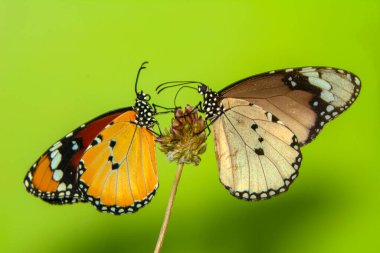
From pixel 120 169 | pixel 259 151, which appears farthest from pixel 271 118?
pixel 120 169

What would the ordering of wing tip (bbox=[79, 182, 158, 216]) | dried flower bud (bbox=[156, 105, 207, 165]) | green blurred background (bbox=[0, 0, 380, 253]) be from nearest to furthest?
dried flower bud (bbox=[156, 105, 207, 165]) < wing tip (bbox=[79, 182, 158, 216]) < green blurred background (bbox=[0, 0, 380, 253])

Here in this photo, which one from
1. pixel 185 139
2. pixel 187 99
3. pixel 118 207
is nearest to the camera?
pixel 185 139

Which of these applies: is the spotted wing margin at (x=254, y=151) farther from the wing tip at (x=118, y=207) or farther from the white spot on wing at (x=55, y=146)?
the white spot on wing at (x=55, y=146)

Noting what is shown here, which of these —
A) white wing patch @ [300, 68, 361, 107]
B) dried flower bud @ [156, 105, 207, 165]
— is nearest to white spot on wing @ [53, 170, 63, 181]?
dried flower bud @ [156, 105, 207, 165]

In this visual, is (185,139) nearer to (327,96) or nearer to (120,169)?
(120,169)

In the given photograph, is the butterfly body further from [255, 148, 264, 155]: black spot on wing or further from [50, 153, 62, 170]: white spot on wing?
[50, 153, 62, 170]: white spot on wing

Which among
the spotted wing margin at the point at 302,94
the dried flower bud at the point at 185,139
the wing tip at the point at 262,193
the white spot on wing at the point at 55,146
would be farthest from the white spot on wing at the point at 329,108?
the white spot on wing at the point at 55,146
